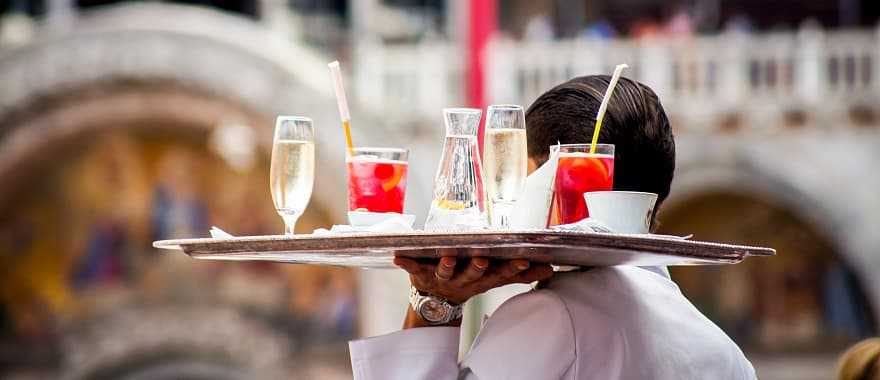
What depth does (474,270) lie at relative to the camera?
2.00 meters

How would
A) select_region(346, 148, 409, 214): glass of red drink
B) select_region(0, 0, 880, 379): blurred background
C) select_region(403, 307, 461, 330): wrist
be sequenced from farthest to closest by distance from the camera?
select_region(0, 0, 880, 379): blurred background → select_region(346, 148, 409, 214): glass of red drink → select_region(403, 307, 461, 330): wrist

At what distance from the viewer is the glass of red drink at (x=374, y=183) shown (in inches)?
90.2

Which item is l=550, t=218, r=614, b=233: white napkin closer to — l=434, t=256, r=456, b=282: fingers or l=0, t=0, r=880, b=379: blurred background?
l=434, t=256, r=456, b=282: fingers

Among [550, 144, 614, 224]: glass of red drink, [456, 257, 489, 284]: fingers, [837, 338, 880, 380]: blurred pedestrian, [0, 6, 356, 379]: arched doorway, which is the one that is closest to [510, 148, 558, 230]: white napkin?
[550, 144, 614, 224]: glass of red drink

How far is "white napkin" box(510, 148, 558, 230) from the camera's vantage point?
2117mm

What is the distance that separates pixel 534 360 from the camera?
6.41ft

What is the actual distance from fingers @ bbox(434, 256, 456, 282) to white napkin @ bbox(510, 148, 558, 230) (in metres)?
0.15

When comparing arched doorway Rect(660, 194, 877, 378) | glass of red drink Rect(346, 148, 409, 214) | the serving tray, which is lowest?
arched doorway Rect(660, 194, 877, 378)

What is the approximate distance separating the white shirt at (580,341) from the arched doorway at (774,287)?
11573 mm

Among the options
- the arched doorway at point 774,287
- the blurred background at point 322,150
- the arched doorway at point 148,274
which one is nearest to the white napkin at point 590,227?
the blurred background at point 322,150

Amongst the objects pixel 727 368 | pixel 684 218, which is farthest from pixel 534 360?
pixel 684 218

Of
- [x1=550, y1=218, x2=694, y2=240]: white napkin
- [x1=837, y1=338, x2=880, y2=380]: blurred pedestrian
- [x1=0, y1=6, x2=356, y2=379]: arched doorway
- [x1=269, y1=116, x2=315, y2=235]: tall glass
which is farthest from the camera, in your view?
[x1=0, y1=6, x2=356, y2=379]: arched doorway

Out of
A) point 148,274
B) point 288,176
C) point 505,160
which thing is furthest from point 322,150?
point 505,160

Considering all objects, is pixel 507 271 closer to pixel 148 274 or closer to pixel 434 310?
pixel 434 310
